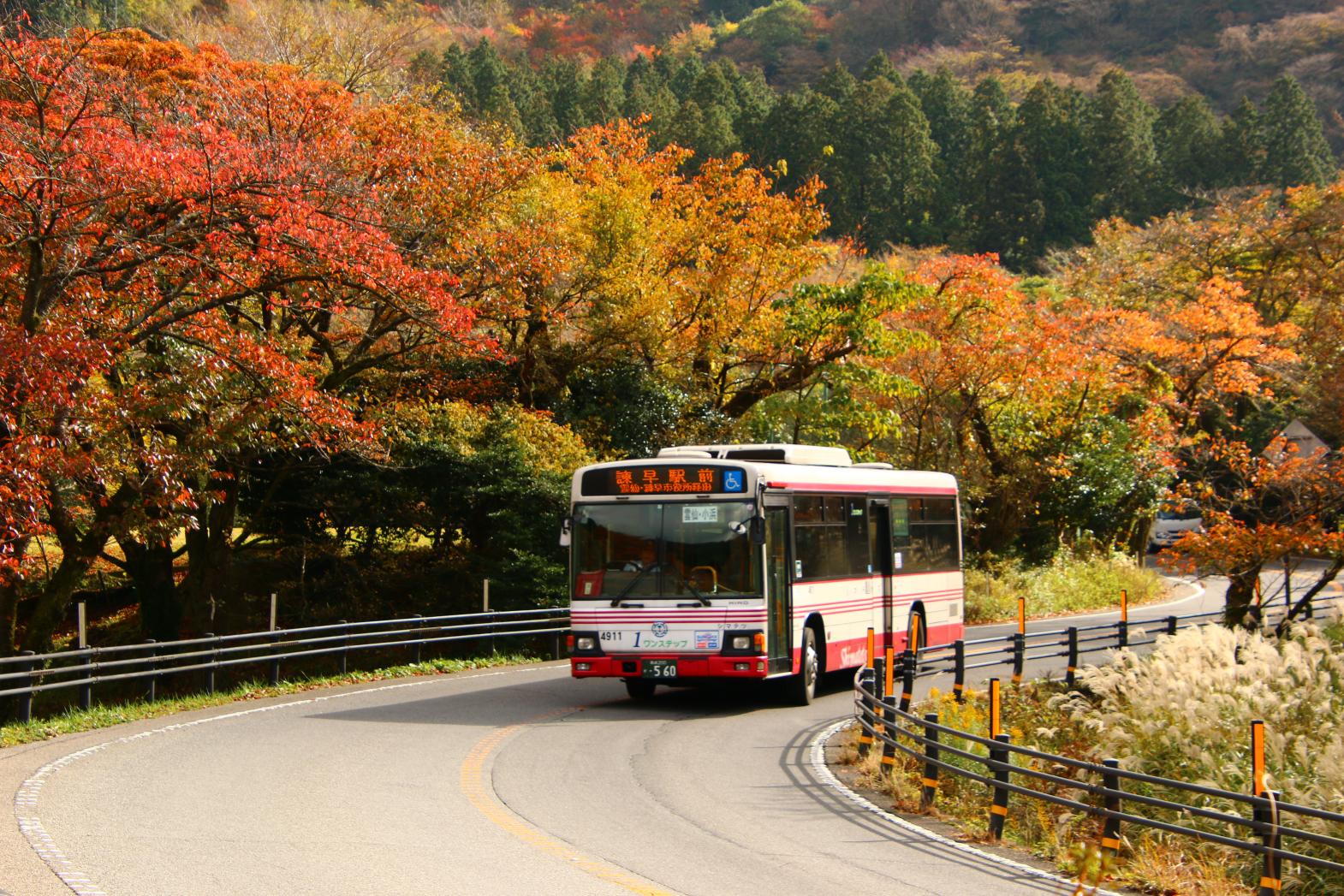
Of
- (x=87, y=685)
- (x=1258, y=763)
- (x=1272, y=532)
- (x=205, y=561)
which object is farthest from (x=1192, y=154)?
(x=1258, y=763)

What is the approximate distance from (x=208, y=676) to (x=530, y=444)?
10655 millimetres

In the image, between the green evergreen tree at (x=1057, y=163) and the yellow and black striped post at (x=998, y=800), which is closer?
the yellow and black striped post at (x=998, y=800)

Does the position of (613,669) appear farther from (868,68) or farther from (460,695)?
(868,68)

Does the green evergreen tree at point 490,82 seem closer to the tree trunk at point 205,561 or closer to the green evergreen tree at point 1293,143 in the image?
the tree trunk at point 205,561

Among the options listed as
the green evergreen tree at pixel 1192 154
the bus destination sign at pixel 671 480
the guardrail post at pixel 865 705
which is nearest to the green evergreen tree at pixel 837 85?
the green evergreen tree at pixel 1192 154

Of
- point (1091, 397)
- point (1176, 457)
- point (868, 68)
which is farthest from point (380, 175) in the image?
point (868, 68)

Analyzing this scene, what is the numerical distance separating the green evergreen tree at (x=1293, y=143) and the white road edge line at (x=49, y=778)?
228 feet

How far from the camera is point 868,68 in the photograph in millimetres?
88938

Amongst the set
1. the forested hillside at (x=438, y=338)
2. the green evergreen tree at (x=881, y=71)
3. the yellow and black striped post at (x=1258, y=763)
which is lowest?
the yellow and black striped post at (x=1258, y=763)

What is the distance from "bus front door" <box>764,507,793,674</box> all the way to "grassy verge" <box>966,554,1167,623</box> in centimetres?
1983

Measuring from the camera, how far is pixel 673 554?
58.3 ft

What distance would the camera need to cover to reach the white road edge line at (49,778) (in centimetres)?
873

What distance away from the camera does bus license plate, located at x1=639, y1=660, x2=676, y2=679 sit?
17.6 m

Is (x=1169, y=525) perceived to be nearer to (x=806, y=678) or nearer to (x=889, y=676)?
(x=806, y=678)
